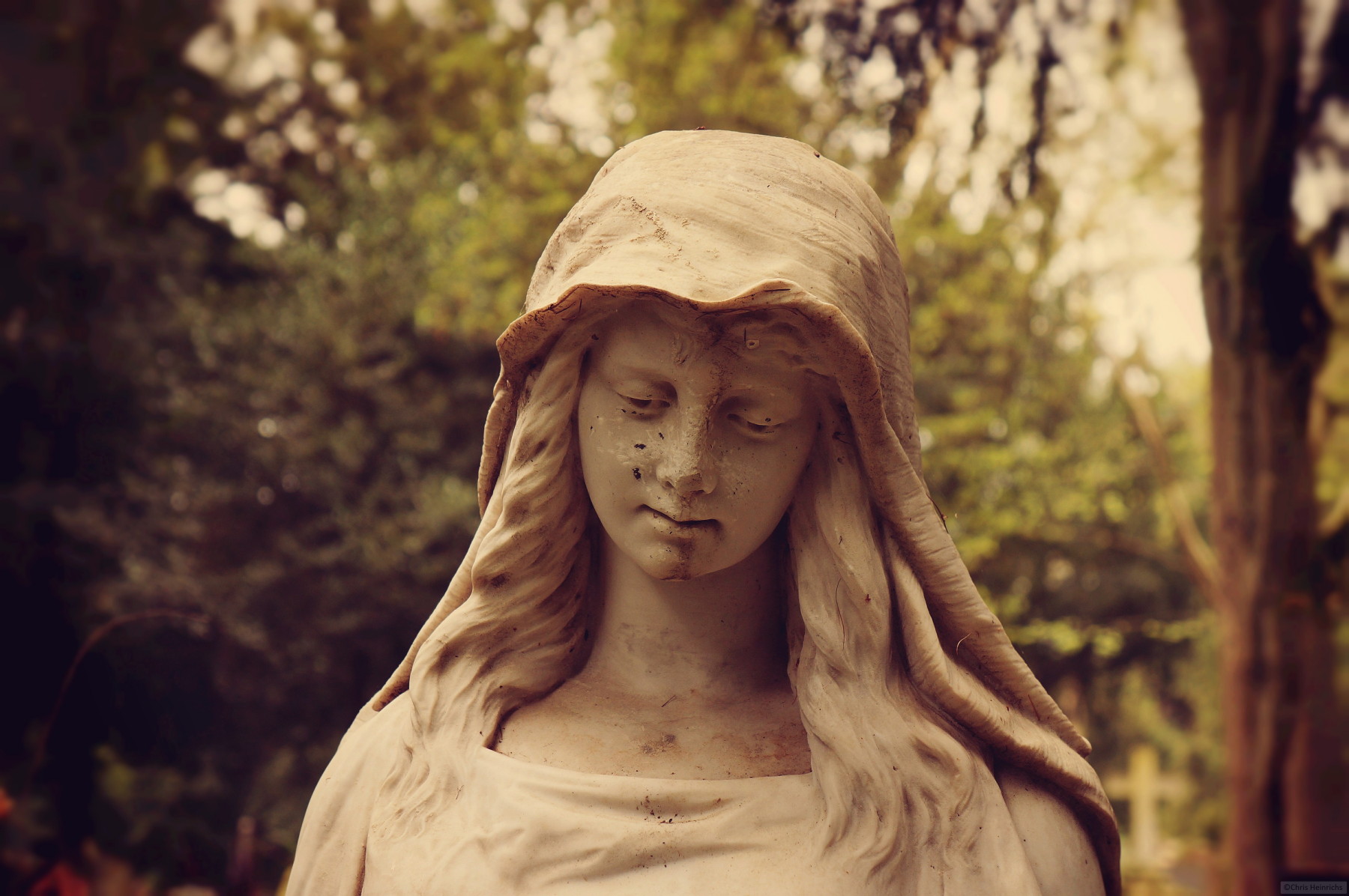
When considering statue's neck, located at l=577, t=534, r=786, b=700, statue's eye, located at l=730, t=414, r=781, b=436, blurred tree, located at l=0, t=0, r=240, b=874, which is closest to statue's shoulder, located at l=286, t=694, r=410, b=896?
statue's neck, located at l=577, t=534, r=786, b=700

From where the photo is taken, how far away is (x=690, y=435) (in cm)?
207

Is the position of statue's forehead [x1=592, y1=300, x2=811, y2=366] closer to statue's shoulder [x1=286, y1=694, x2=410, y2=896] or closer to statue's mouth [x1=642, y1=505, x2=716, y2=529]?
statue's mouth [x1=642, y1=505, x2=716, y2=529]

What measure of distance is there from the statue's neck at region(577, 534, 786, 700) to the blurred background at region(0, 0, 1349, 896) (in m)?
4.24

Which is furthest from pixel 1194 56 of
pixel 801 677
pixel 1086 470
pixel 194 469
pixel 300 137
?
pixel 300 137

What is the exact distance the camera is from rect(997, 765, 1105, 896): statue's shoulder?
2188 millimetres

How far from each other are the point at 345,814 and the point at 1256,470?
239 inches

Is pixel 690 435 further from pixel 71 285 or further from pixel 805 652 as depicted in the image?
pixel 71 285

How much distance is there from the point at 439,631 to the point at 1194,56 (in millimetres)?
6730

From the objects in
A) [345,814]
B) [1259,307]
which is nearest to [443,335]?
[1259,307]

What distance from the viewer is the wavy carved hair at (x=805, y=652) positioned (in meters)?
2.14

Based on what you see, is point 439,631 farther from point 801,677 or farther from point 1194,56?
point 1194,56

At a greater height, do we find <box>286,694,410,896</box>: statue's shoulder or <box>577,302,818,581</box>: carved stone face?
<box>577,302,818,581</box>: carved stone face

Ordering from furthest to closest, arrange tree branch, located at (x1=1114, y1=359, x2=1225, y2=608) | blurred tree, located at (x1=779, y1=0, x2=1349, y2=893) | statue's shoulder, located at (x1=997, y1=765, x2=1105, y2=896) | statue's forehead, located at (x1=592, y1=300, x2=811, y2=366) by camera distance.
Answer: tree branch, located at (x1=1114, y1=359, x2=1225, y2=608) < blurred tree, located at (x1=779, y1=0, x2=1349, y2=893) < statue's shoulder, located at (x1=997, y1=765, x2=1105, y2=896) < statue's forehead, located at (x1=592, y1=300, x2=811, y2=366)

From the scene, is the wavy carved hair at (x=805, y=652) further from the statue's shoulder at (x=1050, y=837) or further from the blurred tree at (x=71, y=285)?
the blurred tree at (x=71, y=285)
